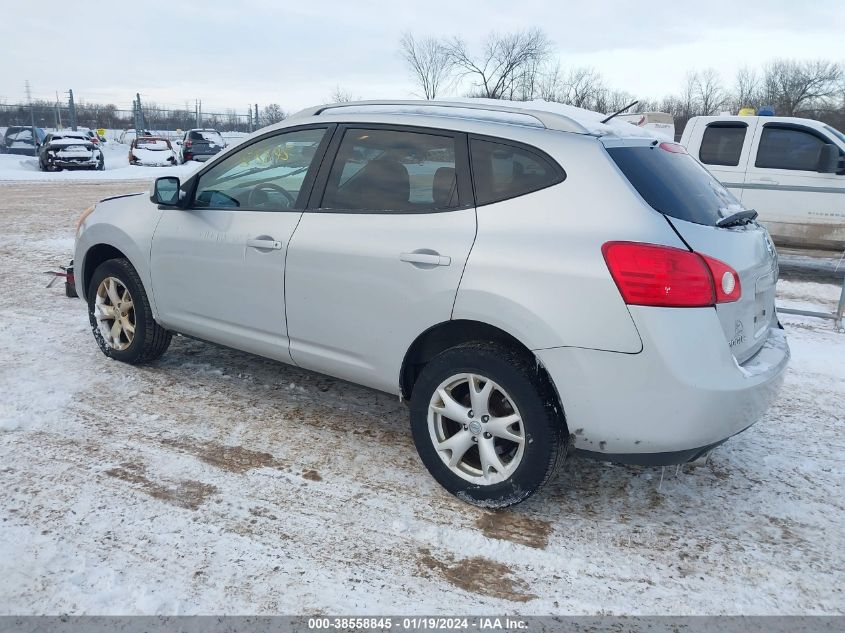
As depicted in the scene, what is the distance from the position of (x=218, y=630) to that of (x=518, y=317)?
1.60m

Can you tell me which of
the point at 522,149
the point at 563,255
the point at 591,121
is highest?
the point at 591,121

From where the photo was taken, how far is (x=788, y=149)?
29.6ft

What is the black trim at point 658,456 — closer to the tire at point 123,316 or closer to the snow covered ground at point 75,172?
the tire at point 123,316

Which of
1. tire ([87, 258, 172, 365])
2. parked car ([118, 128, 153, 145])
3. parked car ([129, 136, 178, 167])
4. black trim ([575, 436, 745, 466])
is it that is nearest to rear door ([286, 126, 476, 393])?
black trim ([575, 436, 745, 466])

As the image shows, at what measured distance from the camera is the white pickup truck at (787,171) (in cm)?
888

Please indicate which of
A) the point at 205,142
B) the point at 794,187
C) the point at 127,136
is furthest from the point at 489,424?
the point at 127,136

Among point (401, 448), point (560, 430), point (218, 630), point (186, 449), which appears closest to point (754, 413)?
point (560, 430)

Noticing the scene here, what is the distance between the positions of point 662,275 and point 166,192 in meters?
3.00

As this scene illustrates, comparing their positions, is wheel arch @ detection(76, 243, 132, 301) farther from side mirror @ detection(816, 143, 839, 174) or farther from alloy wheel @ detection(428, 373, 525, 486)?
side mirror @ detection(816, 143, 839, 174)

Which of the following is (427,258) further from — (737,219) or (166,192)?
(166,192)

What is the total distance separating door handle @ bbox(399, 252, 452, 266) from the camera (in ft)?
10.1

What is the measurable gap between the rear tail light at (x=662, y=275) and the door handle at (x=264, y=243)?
179 centimetres

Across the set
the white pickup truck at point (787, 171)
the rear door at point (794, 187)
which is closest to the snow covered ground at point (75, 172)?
the white pickup truck at point (787, 171)

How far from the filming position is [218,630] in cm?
238
